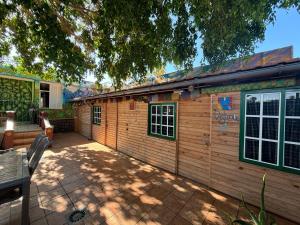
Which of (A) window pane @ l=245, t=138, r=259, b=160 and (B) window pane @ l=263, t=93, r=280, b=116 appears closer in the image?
(B) window pane @ l=263, t=93, r=280, b=116

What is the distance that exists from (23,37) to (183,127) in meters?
5.50

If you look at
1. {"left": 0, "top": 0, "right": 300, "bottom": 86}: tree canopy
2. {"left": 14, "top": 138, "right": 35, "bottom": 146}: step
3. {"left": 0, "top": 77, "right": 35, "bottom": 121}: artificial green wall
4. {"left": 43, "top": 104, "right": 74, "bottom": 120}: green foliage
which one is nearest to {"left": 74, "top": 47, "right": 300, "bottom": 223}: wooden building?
{"left": 0, "top": 0, "right": 300, "bottom": 86}: tree canopy

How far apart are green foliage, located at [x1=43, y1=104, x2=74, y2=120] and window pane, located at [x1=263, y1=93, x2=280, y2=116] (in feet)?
42.6

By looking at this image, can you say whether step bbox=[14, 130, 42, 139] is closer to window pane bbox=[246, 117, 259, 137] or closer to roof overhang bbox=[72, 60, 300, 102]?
roof overhang bbox=[72, 60, 300, 102]

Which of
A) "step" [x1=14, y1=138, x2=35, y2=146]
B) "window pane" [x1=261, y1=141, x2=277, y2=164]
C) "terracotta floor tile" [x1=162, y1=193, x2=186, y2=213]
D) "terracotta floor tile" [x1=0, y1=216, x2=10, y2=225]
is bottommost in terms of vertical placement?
"terracotta floor tile" [x1=162, y1=193, x2=186, y2=213]

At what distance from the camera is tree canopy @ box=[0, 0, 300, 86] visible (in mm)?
2764

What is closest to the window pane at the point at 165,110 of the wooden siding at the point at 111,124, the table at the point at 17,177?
the wooden siding at the point at 111,124

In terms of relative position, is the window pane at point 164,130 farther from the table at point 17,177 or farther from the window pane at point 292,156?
the table at point 17,177

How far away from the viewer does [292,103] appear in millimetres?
2787

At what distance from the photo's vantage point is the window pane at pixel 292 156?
275cm

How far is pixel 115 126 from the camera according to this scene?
7426mm

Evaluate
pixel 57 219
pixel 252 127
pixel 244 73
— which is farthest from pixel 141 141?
pixel 244 73

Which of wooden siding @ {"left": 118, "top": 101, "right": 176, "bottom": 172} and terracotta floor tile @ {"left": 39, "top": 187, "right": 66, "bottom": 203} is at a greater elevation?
wooden siding @ {"left": 118, "top": 101, "right": 176, "bottom": 172}

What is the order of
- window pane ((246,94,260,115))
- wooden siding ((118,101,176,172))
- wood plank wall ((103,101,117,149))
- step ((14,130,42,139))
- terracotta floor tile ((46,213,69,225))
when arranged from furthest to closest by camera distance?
1. wood plank wall ((103,101,117,149))
2. step ((14,130,42,139))
3. wooden siding ((118,101,176,172))
4. window pane ((246,94,260,115))
5. terracotta floor tile ((46,213,69,225))
